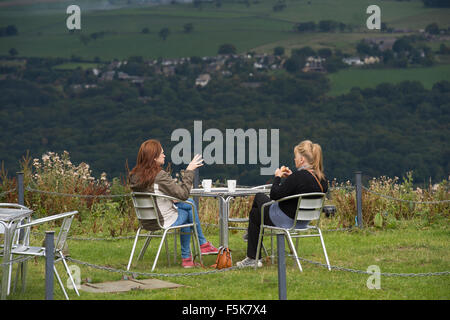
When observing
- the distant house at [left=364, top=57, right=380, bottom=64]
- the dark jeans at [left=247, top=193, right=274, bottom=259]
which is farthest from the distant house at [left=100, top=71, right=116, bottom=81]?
the dark jeans at [left=247, top=193, right=274, bottom=259]

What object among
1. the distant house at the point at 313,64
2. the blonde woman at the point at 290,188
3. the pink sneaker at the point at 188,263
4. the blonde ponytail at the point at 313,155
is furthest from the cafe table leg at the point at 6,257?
the distant house at the point at 313,64

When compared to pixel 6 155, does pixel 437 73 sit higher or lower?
higher

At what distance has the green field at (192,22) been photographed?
207ft

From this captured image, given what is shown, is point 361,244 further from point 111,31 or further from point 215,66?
point 111,31

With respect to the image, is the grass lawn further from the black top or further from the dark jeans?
the black top

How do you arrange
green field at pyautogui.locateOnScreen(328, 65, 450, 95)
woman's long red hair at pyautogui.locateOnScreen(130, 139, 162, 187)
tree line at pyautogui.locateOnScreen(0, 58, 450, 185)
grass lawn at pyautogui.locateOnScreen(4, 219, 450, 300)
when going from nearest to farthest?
grass lawn at pyautogui.locateOnScreen(4, 219, 450, 300), woman's long red hair at pyautogui.locateOnScreen(130, 139, 162, 187), tree line at pyautogui.locateOnScreen(0, 58, 450, 185), green field at pyautogui.locateOnScreen(328, 65, 450, 95)

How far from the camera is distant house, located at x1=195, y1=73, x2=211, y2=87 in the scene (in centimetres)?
6219

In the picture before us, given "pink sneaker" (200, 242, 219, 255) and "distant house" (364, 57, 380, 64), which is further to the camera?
"distant house" (364, 57, 380, 64)

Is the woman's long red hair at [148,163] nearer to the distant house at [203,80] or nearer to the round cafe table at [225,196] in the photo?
the round cafe table at [225,196]

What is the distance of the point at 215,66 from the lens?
2505 inches

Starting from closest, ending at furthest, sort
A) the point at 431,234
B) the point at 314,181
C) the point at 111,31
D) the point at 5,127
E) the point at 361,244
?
the point at 314,181, the point at 361,244, the point at 431,234, the point at 5,127, the point at 111,31

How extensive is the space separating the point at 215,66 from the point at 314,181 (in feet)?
191

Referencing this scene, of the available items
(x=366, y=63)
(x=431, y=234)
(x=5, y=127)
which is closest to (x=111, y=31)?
(x=5, y=127)

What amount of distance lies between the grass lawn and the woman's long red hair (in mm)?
823
